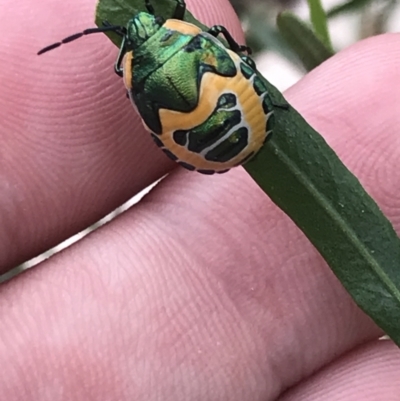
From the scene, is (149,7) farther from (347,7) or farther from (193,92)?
(347,7)

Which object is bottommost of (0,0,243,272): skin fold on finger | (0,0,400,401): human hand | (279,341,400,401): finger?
(279,341,400,401): finger

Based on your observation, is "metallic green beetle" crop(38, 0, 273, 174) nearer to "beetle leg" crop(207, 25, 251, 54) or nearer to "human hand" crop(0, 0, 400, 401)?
"beetle leg" crop(207, 25, 251, 54)

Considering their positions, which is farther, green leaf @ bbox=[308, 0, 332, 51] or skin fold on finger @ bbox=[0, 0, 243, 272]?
green leaf @ bbox=[308, 0, 332, 51]

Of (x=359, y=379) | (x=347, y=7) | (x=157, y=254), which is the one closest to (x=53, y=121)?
(x=157, y=254)

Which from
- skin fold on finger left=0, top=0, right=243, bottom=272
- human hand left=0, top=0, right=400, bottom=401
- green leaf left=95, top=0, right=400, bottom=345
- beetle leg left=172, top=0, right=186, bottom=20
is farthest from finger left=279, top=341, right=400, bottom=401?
beetle leg left=172, top=0, right=186, bottom=20

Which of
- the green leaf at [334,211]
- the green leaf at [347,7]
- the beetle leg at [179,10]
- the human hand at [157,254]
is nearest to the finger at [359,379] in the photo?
the human hand at [157,254]

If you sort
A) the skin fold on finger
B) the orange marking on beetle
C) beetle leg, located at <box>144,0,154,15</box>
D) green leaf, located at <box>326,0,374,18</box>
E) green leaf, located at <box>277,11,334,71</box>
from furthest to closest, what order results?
1. green leaf, located at <box>326,0,374,18</box>
2. green leaf, located at <box>277,11,334,71</box>
3. the skin fold on finger
4. beetle leg, located at <box>144,0,154,15</box>
5. the orange marking on beetle

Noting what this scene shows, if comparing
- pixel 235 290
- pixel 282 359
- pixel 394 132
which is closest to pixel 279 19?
pixel 394 132
